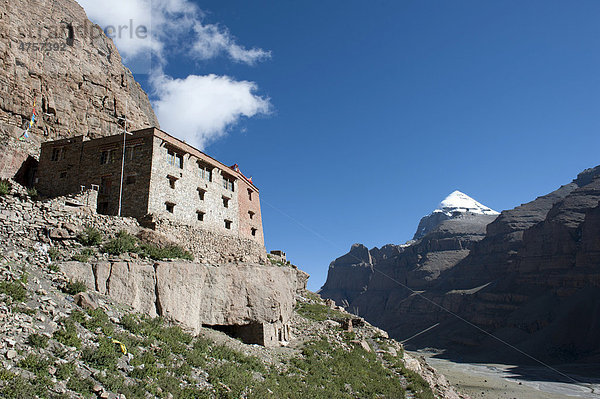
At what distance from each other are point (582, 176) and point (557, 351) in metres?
120

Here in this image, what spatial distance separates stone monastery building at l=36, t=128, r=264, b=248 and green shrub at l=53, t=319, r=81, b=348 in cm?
1193

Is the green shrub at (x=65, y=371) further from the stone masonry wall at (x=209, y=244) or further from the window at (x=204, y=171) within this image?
the window at (x=204, y=171)

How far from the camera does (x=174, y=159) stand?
29.0 m

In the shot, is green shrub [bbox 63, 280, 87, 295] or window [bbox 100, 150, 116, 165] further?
window [bbox 100, 150, 116, 165]

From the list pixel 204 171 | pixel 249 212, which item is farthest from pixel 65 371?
pixel 249 212

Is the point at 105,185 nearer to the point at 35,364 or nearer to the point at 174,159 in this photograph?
the point at 174,159

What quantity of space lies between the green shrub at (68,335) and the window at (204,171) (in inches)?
714

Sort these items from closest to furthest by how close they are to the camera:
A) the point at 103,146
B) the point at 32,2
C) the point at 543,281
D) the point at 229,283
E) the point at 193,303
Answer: the point at 193,303, the point at 229,283, the point at 103,146, the point at 32,2, the point at 543,281

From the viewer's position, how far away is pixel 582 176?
186625mm

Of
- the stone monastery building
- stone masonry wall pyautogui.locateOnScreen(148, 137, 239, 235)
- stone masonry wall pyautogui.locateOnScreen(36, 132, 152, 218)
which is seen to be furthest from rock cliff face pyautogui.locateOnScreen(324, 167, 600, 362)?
stone masonry wall pyautogui.locateOnScreen(36, 132, 152, 218)

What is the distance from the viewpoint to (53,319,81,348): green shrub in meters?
13.2

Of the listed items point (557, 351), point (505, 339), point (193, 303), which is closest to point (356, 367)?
point (193, 303)

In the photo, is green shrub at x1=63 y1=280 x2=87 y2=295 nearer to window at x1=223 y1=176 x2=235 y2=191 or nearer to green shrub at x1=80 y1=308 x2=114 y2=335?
green shrub at x1=80 y1=308 x2=114 y2=335

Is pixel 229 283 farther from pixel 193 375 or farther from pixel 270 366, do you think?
pixel 193 375
